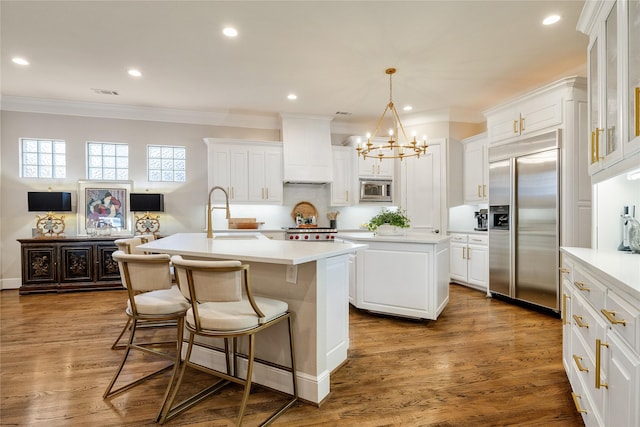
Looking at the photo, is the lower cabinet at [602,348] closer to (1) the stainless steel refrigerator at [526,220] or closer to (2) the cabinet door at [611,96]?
(2) the cabinet door at [611,96]

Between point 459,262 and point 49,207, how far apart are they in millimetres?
6526

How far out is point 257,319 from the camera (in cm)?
185

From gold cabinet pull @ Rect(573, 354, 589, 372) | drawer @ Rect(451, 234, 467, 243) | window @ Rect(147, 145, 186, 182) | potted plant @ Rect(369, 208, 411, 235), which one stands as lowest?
gold cabinet pull @ Rect(573, 354, 589, 372)

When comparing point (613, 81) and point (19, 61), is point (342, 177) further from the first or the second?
point (19, 61)

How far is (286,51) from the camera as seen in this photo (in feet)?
11.9

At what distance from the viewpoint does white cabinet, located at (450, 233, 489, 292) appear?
192 inches

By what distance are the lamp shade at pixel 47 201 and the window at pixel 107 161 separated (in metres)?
0.57

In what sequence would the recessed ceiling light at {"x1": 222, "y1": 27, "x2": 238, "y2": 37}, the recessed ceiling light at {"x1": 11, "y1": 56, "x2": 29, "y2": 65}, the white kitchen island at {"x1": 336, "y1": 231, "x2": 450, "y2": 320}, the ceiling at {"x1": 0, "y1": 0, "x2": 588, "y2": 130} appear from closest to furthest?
the ceiling at {"x1": 0, "y1": 0, "x2": 588, "y2": 130}, the recessed ceiling light at {"x1": 222, "y1": 27, "x2": 238, "y2": 37}, the white kitchen island at {"x1": 336, "y1": 231, "x2": 450, "y2": 320}, the recessed ceiling light at {"x1": 11, "y1": 56, "x2": 29, "y2": 65}

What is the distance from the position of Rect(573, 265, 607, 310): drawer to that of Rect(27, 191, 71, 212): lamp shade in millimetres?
6393

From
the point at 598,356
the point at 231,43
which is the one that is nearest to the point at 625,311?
the point at 598,356

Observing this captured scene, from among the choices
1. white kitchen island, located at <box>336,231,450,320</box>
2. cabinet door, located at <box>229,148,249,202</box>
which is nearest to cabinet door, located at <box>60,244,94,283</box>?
cabinet door, located at <box>229,148,249,202</box>

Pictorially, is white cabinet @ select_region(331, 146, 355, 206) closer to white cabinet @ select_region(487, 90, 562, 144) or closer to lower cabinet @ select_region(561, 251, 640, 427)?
white cabinet @ select_region(487, 90, 562, 144)

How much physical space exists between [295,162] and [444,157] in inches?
101

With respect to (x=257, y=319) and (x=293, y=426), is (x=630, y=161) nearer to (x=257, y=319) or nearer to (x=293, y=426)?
(x=257, y=319)
